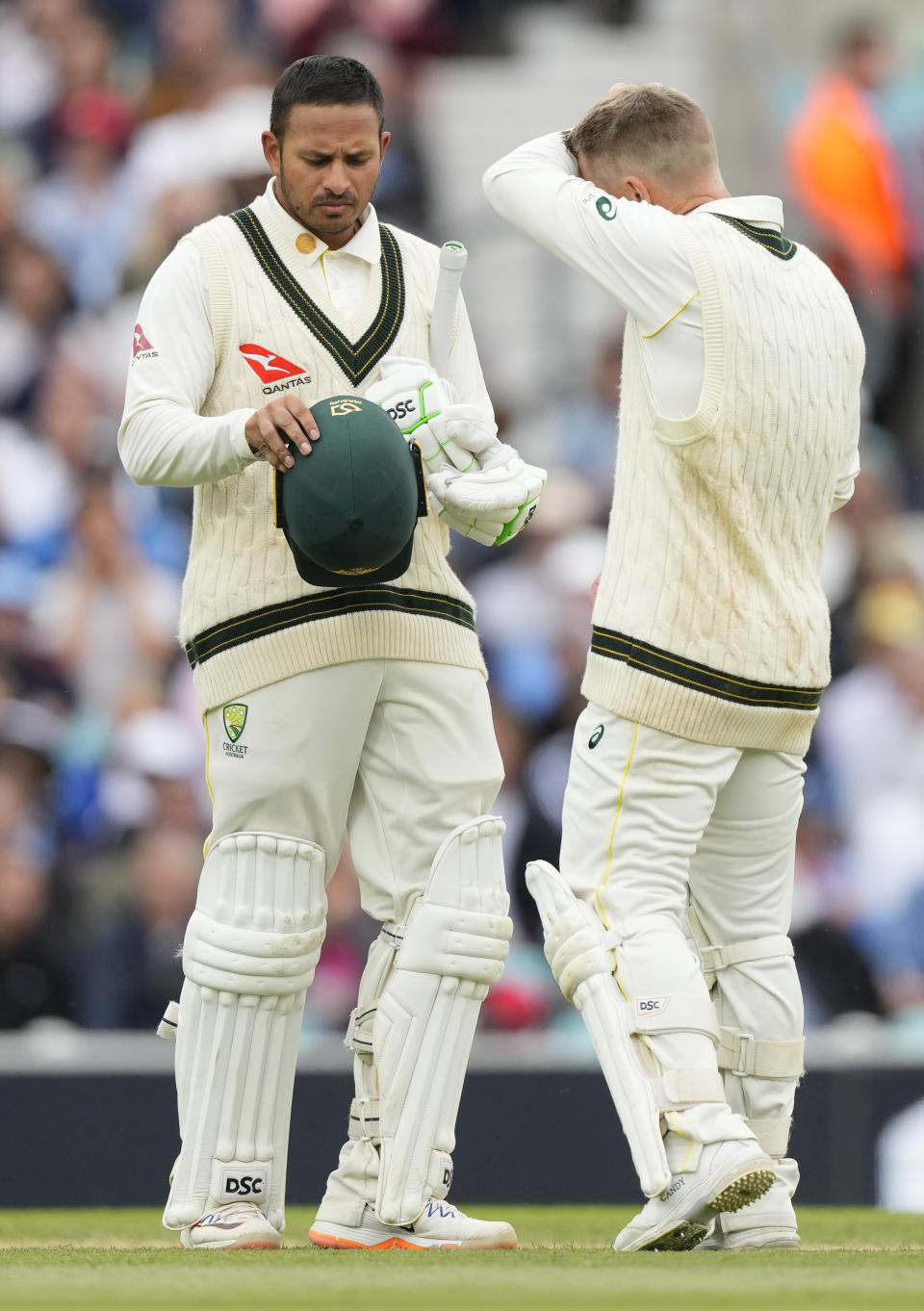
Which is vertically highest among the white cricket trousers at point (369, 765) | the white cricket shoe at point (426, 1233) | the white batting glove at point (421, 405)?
the white batting glove at point (421, 405)

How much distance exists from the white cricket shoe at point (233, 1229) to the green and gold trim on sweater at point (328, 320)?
1.63 m

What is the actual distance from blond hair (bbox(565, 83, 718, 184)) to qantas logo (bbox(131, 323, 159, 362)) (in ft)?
3.17

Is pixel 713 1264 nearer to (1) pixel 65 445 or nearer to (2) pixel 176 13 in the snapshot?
(1) pixel 65 445

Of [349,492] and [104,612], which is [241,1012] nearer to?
[349,492]

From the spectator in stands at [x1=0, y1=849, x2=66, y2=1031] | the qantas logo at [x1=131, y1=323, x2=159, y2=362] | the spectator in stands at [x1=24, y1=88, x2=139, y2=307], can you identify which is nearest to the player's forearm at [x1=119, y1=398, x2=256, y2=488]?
the qantas logo at [x1=131, y1=323, x2=159, y2=362]

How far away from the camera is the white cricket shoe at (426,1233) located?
169 inches

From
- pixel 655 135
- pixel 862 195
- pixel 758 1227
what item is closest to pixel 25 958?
pixel 758 1227

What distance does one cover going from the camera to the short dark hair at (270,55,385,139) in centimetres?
436

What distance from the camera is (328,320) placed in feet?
14.6

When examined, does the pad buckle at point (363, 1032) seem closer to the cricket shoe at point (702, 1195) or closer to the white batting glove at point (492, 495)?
the cricket shoe at point (702, 1195)

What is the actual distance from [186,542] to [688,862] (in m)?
4.91

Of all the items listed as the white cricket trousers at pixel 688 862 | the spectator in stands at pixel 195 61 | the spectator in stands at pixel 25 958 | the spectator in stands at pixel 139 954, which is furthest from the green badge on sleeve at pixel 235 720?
the spectator in stands at pixel 195 61

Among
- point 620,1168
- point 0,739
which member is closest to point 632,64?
point 0,739

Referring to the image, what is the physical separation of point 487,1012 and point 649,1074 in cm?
341
